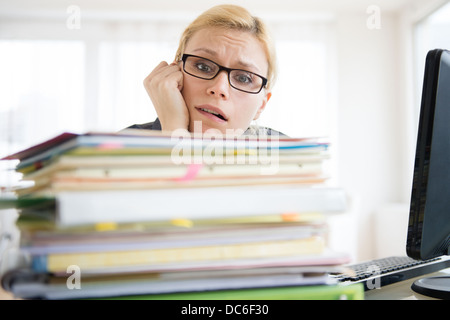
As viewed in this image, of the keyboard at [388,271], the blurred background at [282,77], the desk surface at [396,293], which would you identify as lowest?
the desk surface at [396,293]

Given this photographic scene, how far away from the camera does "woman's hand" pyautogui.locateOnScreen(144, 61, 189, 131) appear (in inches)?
44.4

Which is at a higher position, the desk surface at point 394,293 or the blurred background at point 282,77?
the blurred background at point 282,77

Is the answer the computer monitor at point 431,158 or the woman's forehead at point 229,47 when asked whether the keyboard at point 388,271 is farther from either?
the woman's forehead at point 229,47

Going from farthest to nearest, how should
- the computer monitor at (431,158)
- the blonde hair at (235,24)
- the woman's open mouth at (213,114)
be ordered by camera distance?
1. the blonde hair at (235,24)
2. the woman's open mouth at (213,114)
3. the computer monitor at (431,158)

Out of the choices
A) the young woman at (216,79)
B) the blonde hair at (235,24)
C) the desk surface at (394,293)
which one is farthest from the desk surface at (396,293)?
the blonde hair at (235,24)

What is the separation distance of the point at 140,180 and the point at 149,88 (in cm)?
88

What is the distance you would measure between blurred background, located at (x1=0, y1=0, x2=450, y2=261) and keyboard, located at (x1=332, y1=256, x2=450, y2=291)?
3.80 metres

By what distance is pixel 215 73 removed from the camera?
112 centimetres

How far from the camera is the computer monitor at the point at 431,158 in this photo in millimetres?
603

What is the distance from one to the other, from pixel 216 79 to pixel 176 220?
2.56 ft

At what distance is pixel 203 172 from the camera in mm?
386

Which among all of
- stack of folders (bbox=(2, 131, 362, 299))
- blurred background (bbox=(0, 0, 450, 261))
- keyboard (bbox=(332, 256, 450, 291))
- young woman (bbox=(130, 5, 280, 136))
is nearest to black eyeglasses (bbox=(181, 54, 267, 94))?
young woman (bbox=(130, 5, 280, 136))

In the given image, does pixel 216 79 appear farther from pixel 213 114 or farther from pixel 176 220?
pixel 176 220
